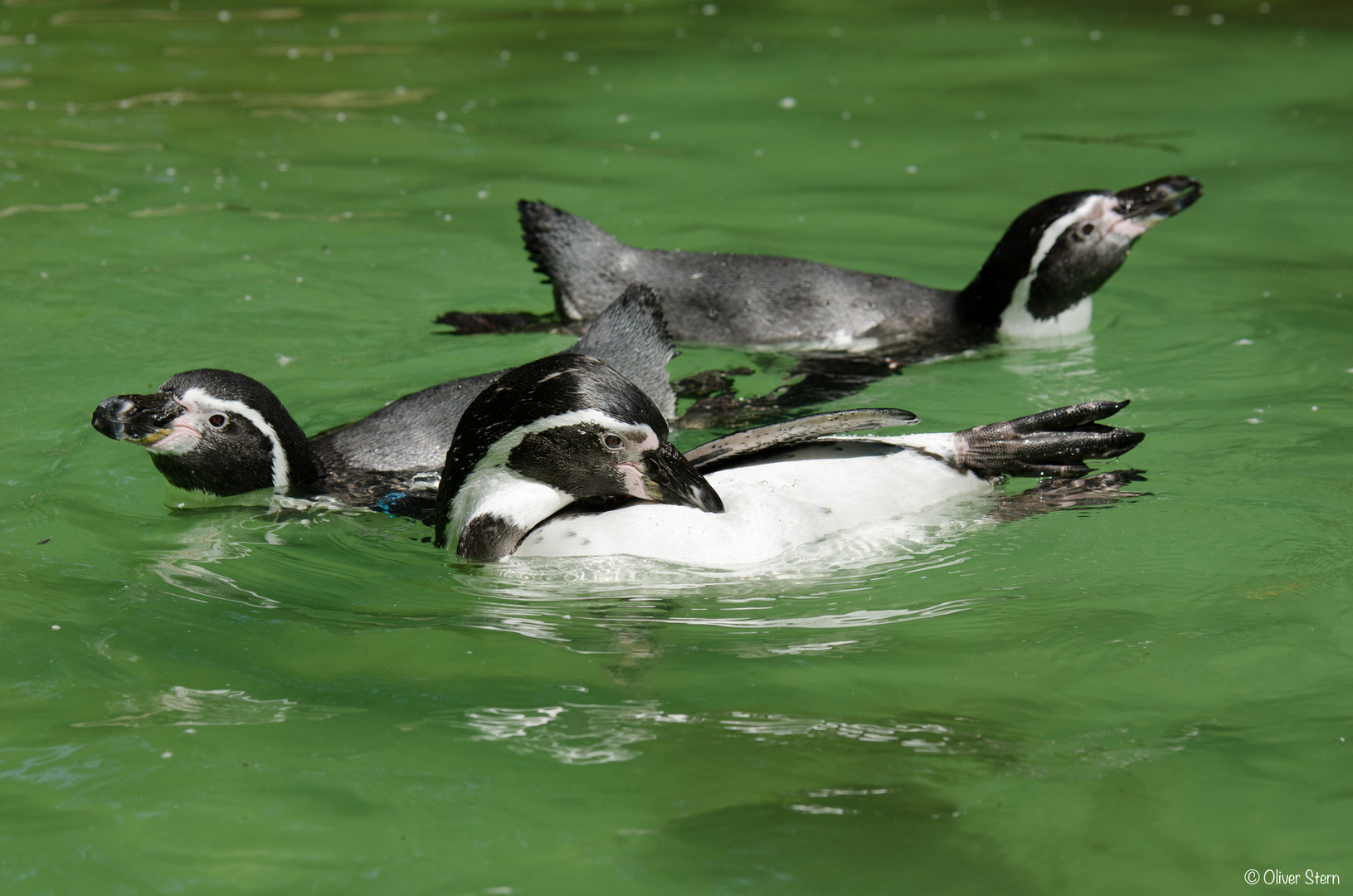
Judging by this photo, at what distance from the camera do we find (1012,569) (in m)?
3.81

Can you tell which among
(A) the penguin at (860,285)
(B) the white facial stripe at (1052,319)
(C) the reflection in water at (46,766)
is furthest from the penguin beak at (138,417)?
(B) the white facial stripe at (1052,319)

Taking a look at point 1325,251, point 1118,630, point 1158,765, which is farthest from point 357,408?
point 1325,251

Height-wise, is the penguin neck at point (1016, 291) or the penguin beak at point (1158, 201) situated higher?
the penguin beak at point (1158, 201)

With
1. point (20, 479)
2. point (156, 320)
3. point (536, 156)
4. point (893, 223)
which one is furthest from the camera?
point (536, 156)

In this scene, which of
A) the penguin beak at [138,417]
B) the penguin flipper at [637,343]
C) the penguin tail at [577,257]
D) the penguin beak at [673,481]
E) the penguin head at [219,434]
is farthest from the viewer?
the penguin tail at [577,257]

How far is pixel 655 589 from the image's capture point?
12.0 ft

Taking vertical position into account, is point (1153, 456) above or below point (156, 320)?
below

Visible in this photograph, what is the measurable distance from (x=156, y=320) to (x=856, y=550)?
389 cm

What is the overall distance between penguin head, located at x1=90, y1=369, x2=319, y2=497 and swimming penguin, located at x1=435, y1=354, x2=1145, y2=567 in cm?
82

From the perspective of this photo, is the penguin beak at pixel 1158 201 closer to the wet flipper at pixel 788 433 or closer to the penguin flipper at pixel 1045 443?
the penguin flipper at pixel 1045 443

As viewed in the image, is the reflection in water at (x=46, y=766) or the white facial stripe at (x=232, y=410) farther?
the white facial stripe at (x=232, y=410)

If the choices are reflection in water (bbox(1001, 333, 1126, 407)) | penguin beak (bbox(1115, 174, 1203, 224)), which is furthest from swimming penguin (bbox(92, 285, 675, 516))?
penguin beak (bbox(1115, 174, 1203, 224))

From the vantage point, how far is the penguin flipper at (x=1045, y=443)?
4078 millimetres

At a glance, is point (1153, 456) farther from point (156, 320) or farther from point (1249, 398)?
point (156, 320)
